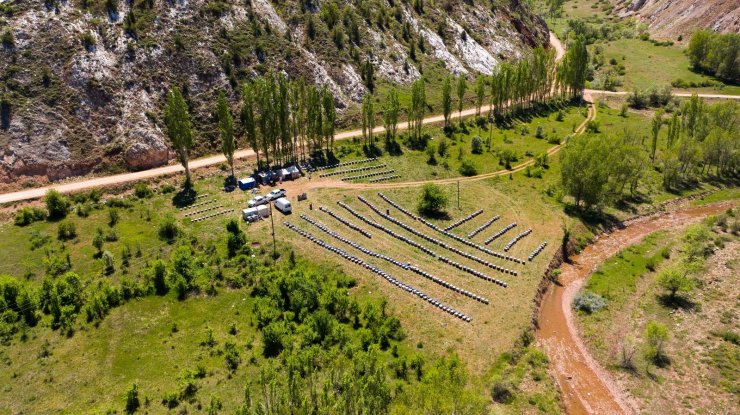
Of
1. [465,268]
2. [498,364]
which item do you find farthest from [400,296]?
[498,364]

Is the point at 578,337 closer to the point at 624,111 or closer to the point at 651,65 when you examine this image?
the point at 624,111

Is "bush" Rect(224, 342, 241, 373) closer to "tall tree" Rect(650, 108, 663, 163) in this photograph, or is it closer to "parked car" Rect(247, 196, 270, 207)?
"parked car" Rect(247, 196, 270, 207)

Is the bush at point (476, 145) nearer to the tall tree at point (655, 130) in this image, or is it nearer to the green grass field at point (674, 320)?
the tall tree at point (655, 130)

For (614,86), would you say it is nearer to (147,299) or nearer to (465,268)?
(465,268)

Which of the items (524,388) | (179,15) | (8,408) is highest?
(179,15)

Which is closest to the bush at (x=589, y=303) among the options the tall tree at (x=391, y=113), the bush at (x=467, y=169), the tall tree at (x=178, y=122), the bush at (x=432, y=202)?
the bush at (x=432, y=202)

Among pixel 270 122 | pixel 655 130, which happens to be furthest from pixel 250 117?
pixel 655 130
